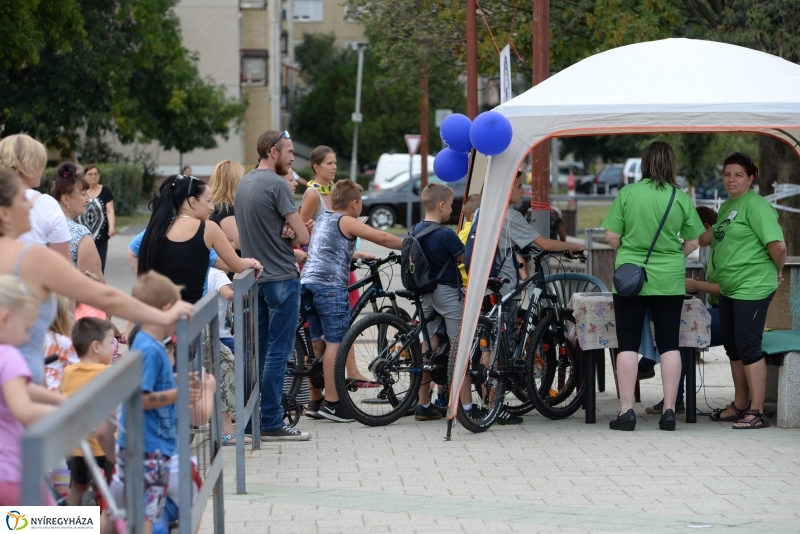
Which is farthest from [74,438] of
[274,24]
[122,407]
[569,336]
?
[274,24]

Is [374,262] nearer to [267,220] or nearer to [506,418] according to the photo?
[267,220]

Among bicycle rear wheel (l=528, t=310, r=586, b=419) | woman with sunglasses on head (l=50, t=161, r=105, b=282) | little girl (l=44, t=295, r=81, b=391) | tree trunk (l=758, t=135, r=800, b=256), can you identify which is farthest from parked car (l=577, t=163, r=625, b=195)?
little girl (l=44, t=295, r=81, b=391)

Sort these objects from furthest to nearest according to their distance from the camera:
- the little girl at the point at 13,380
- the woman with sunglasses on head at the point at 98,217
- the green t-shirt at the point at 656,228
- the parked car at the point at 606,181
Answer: the parked car at the point at 606,181 < the woman with sunglasses on head at the point at 98,217 < the green t-shirt at the point at 656,228 < the little girl at the point at 13,380

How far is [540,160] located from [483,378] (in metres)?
2.98

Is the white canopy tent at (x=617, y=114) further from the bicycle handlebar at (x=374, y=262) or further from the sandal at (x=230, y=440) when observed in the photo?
the sandal at (x=230, y=440)

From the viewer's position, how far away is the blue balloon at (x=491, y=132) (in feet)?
23.3

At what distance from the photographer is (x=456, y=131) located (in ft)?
26.9

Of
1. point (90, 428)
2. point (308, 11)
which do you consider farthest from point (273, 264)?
point (308, 11)

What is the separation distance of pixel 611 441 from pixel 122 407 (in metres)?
4.83

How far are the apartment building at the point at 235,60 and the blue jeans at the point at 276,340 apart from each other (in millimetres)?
37792

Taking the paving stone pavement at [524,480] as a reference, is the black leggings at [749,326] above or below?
above

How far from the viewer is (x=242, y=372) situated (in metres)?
5.90

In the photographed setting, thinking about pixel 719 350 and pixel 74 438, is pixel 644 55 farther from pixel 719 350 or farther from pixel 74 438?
pixel 74 438

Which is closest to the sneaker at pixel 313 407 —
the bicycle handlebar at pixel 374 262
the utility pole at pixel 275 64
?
the bicycle handlebar at pixel 374 262
